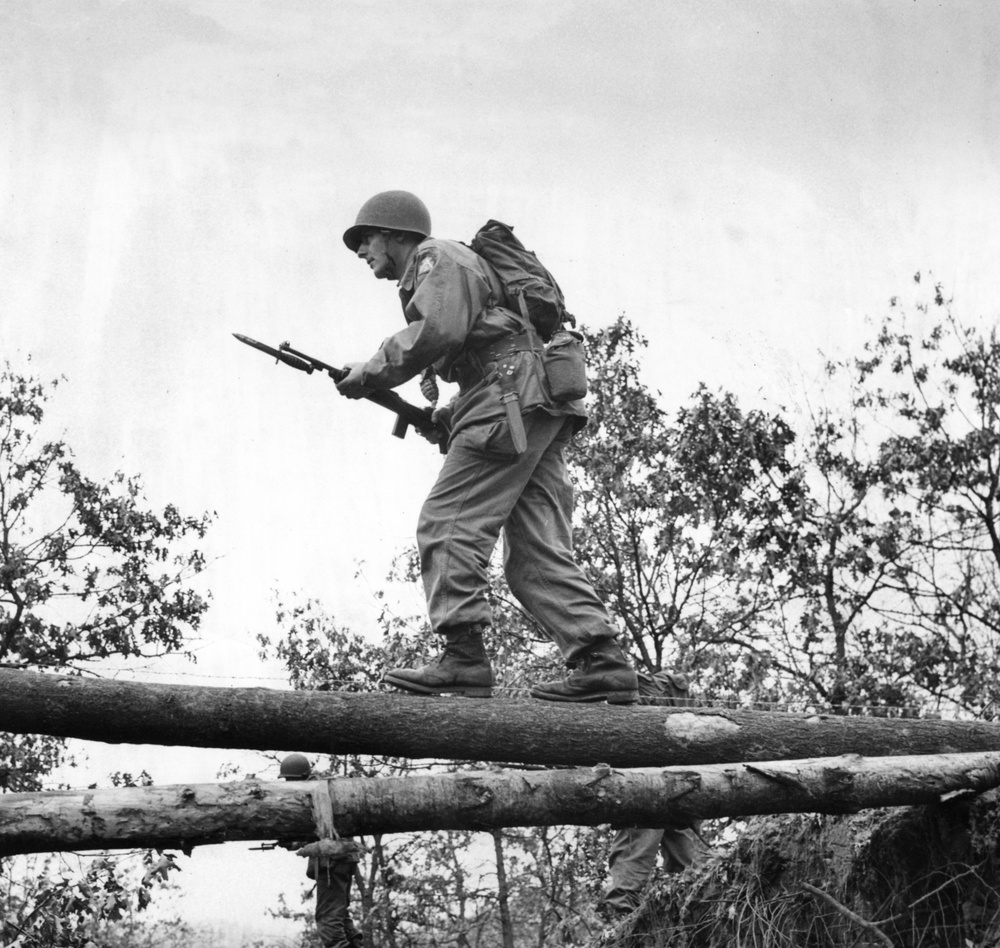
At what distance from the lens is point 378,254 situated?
5840 millimetres

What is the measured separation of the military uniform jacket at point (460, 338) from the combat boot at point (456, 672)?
2.97 feet

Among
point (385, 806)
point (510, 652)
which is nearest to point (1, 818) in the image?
point (385, 806)

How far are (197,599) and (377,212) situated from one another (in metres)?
11.2

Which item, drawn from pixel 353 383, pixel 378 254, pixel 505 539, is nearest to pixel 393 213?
pixel 378 254

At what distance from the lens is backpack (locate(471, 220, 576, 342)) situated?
5699 mm

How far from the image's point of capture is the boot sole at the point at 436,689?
5.21 meters

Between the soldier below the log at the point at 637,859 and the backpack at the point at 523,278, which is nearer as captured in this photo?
the backpack at the point at 523,278

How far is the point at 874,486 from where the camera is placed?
17.1 m

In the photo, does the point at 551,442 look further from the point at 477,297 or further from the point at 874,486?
the point at 874,486

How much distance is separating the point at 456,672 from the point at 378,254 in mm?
1948

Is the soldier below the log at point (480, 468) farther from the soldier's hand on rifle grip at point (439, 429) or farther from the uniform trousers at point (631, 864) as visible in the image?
the uniform trousers at point (631, 864)

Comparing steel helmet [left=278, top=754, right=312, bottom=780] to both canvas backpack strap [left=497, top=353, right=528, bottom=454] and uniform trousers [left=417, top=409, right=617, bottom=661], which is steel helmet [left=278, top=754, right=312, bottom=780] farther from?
canvas backpack strap [left=497, top=353, right=528, bottom=454]

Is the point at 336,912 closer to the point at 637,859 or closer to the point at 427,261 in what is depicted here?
the point at 637,859

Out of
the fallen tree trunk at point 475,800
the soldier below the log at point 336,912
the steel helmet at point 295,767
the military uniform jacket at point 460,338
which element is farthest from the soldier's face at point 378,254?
the steel helmet at point 295,767
